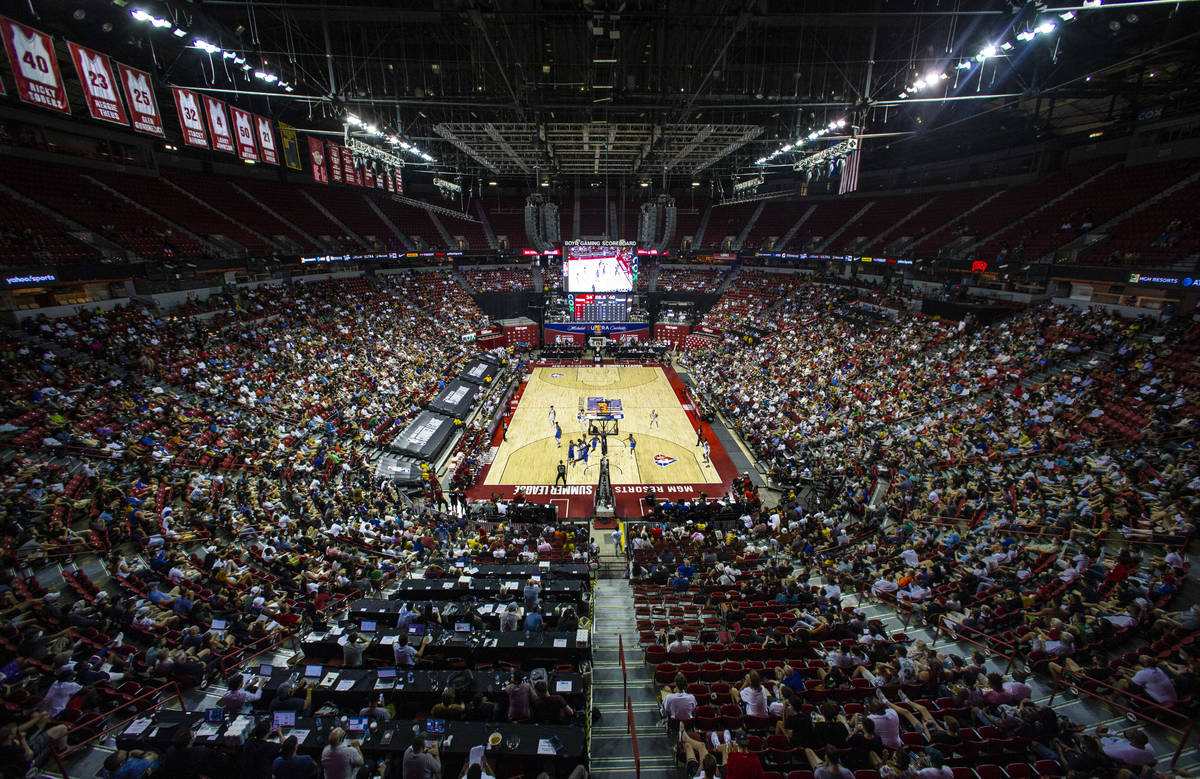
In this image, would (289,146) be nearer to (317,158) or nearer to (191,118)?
(317,158)

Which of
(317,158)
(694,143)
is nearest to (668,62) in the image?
(694,143)

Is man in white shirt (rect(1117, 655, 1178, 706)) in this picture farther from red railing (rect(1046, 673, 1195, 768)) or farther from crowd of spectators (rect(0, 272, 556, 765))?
crowd of spectators (rect(0, 272, 556, 765))

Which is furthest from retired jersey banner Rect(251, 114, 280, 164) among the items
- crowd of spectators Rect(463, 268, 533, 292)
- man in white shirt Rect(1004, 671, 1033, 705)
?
man in white shirt Rect(1004, 671, 1033, 705)

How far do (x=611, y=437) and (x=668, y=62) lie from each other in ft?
55.0

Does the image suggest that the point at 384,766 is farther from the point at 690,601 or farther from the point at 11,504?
the point at 11,504

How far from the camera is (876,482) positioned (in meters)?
16.9

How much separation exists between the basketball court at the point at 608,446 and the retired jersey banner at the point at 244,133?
51.6ft

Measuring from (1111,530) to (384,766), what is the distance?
47.5 feet

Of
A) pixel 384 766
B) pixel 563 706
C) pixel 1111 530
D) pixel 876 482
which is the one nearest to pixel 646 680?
pixel 563 706

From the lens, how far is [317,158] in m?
23.4

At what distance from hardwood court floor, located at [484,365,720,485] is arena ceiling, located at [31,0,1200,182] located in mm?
13876

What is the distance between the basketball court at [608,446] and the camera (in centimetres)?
2017

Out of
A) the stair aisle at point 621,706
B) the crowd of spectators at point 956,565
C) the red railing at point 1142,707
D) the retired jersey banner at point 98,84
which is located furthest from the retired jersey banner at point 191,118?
the red railing at point 1142,707

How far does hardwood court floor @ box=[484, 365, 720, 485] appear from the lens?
21469mm
